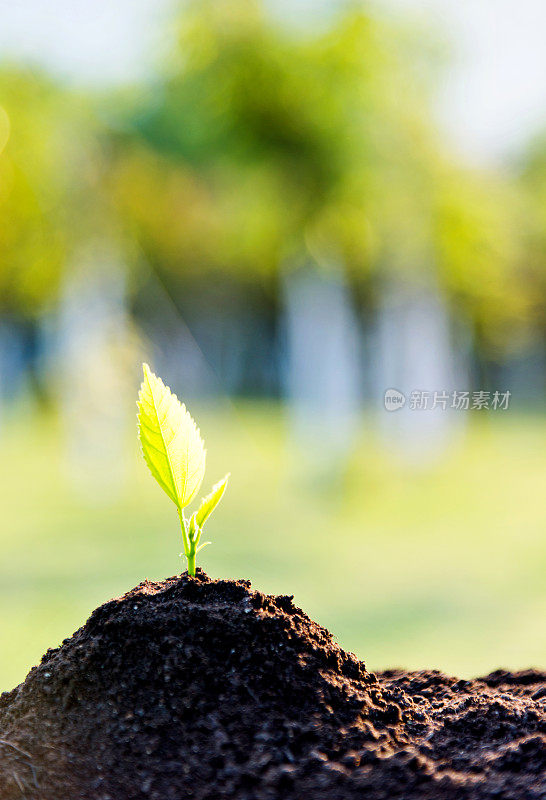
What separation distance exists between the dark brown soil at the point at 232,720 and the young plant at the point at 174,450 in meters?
0.13

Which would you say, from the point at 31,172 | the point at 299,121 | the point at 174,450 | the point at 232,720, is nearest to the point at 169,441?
the point at 174,450

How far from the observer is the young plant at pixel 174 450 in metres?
1.36

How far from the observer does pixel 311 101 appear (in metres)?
5.67

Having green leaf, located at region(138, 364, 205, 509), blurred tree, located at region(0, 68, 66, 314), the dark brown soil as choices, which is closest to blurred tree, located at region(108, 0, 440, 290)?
blurred tree, located at region(0, 68, 66, 314)

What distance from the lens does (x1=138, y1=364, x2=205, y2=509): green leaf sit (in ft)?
4.45

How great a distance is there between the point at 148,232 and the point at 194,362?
5597 mm

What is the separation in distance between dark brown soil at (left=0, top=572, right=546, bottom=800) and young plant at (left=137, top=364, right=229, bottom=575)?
0.44ft

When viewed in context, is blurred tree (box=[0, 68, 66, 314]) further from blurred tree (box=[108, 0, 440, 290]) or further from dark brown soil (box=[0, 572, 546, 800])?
dark brown soil (box=[0, 572, 546, 800])

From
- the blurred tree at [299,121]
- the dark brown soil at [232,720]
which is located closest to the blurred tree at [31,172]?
the blurred tree at [299,121]

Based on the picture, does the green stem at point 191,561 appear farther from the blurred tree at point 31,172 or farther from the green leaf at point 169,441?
the blurred tree at point 31,172

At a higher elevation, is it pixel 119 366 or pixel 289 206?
pixel 289 206

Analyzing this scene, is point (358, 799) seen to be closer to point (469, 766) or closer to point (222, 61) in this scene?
point (469, 766)

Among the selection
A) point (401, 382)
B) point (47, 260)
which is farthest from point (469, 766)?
point (401, 382)

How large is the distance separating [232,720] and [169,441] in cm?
50
